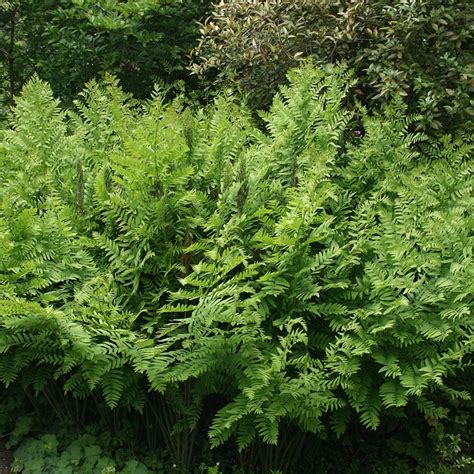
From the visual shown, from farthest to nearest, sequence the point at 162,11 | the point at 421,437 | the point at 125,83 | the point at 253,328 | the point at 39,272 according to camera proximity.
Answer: the point at 125,83, the point at 162,11, the point at 421,437, the point at 39,272, the point at 253,328

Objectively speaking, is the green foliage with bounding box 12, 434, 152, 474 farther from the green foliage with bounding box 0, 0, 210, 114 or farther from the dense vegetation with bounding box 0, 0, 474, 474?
the green foliage with bounding box 0, 0, 210, 114

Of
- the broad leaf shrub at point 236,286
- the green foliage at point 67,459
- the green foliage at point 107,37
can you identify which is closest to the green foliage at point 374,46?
the broad leaf shrub at point 236,286

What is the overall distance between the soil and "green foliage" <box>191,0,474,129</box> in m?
3.52

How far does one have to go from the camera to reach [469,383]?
3910 mm

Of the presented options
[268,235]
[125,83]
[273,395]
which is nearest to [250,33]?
[125,83]

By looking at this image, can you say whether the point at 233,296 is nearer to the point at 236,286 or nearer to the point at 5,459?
the point at 236,286

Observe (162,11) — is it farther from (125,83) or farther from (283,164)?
(283,164)

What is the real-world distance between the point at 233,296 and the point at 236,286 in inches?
3.2

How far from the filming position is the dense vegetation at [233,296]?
10.1 feet

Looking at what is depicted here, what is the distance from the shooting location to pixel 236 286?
125 inches

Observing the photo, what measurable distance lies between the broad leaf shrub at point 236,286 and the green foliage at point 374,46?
978 mm

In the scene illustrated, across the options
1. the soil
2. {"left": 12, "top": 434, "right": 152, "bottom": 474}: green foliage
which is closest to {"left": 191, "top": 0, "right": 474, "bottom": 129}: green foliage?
{"left": 12, "top": 434, "right": 152, "bottom": 474}: green foliage

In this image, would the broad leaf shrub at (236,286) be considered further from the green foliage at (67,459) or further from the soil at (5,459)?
the soil at (5,459)

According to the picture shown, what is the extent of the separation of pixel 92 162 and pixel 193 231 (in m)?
1.18
